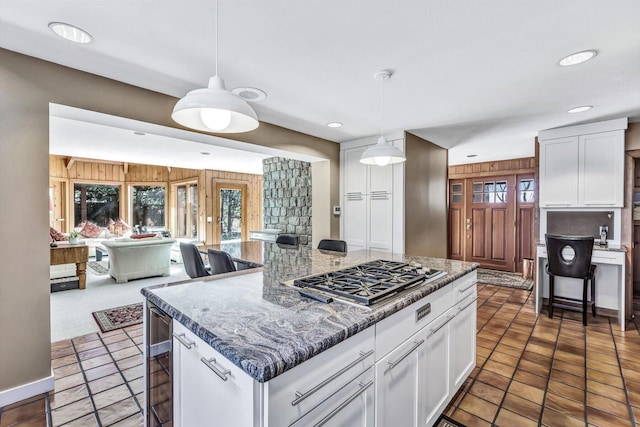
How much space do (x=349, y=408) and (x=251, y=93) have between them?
2.44m

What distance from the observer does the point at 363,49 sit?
1896 mm

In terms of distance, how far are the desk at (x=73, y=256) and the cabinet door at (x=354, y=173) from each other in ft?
13.6

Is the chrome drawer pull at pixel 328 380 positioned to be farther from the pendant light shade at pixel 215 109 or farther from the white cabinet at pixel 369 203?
the white cabinet at pixel 369 203

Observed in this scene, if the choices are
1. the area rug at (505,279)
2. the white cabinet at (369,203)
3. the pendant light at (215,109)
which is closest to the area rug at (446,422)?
the pendant light at (215,109)

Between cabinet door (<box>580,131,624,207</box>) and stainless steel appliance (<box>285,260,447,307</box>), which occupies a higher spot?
cabinet door (<box>580,131,624,207</box>)

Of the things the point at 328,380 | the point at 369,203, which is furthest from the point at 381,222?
the point at 328,380

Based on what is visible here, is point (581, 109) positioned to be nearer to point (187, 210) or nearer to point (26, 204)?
point (26, 204)

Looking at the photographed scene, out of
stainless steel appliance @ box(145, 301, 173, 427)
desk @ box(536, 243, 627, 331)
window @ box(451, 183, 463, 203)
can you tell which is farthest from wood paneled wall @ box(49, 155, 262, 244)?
desk @ box(536, 243, 627, 331)

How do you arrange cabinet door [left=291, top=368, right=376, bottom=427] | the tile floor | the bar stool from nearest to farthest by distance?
cabinet door [left=291, top=368, right=376, bottom=427] → the tile floor → the bar stool

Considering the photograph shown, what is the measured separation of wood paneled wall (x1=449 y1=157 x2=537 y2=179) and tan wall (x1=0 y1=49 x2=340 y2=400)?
641 centimetres

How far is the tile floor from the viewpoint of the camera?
71.1 inches

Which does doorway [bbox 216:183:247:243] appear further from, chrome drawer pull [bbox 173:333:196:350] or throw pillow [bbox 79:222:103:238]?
chrome drawer pull [bbox 173:333:196:350]

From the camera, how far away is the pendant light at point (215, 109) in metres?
1.29

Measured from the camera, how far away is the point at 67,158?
7.79 metres
